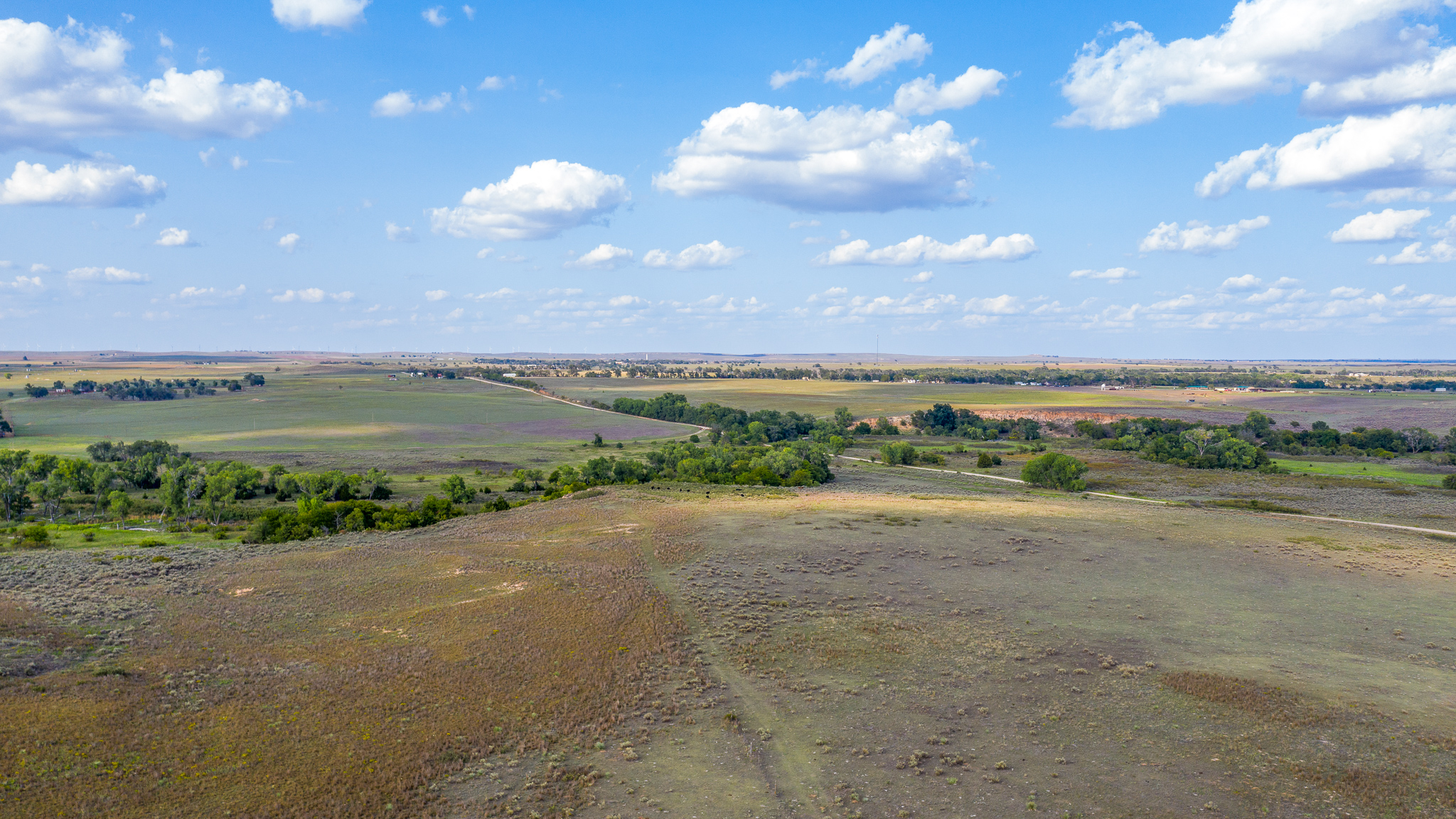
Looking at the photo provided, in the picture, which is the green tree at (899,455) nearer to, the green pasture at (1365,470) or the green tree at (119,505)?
the green pasture at (1365,470)

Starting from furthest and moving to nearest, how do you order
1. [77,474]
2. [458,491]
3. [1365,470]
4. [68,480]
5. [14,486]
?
[1365,470], [458,491], [77,474], [68,480], [14,486]

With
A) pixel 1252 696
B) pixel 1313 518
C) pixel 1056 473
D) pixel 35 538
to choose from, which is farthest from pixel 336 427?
pixel 1313 518

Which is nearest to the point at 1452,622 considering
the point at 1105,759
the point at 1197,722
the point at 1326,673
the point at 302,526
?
the point at 1326,673

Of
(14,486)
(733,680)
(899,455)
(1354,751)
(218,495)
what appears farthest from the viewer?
(899,455)

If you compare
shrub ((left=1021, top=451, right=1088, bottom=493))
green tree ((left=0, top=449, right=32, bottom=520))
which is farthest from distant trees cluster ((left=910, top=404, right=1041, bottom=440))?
green tree ((left=0, top=449, right=32, bottom=520))

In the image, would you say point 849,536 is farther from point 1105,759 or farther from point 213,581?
point 213,581

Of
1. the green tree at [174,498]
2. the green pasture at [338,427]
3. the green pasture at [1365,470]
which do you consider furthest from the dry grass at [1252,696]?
the green pasture at [338,427]

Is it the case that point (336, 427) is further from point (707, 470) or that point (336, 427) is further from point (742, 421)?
point (707, 470)
